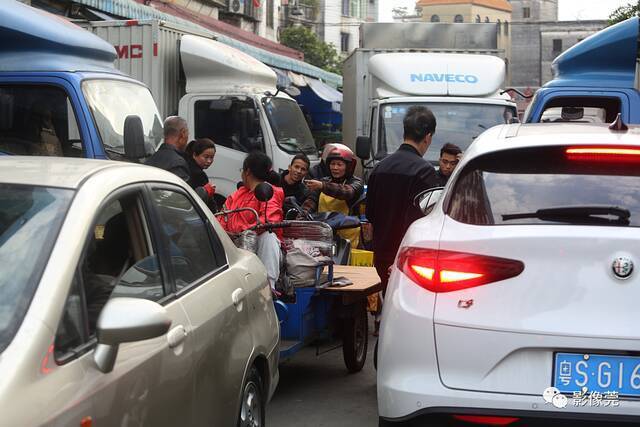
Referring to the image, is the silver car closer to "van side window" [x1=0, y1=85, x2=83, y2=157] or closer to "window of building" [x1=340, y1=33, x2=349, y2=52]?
"van side window" [x1=0, y1=85, x2=83, y2=157]

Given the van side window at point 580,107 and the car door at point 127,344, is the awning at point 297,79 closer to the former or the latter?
the van side window at point 580,107

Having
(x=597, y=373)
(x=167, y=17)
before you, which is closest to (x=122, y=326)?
(x=597, y=373)

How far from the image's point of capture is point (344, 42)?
90062 mm

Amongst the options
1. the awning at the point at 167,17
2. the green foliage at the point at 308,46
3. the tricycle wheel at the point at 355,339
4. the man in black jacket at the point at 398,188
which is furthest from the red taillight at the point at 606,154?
the green foliage at the point at 308,46

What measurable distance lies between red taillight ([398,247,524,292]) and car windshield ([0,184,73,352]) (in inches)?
57.2

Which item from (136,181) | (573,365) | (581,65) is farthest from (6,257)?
(581,65)

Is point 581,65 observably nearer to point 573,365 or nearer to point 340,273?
point 340,273

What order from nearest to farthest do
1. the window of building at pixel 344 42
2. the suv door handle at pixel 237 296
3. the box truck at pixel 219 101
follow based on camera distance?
1. the suv door handle at pixel 237 296
2. the box truck at pixel 219 101
3. the window of building at pixel 344 42

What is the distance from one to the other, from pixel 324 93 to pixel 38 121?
2092 cm

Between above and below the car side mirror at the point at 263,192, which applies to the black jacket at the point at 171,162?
above

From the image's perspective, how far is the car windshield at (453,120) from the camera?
505 inches

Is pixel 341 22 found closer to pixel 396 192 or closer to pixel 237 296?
pixel 396 192

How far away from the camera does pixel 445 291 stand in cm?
388

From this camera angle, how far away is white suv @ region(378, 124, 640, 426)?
3.68 metres
